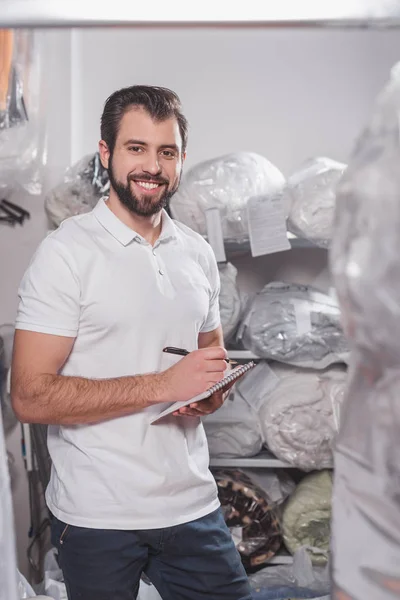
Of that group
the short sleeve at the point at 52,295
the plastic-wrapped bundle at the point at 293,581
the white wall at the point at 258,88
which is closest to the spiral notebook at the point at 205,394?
the short sleeve at the point at 52,295

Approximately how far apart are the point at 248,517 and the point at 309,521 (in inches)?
7.0

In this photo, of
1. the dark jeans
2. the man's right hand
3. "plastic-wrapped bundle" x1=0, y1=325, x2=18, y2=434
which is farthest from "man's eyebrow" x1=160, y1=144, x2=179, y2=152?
"plastic-wrapped bundle" x1=0, y1=325, x2=18, y2=434

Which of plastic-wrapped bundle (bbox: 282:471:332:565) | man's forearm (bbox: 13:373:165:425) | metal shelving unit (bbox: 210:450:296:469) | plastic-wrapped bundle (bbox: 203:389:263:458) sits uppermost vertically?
man's forearm (bbox: 13:373:165:425)

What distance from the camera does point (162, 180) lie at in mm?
1477

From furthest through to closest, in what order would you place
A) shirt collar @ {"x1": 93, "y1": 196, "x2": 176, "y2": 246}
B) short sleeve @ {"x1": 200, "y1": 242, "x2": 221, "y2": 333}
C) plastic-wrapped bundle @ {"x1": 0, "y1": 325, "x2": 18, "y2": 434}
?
plastic-wrapped bundle @ {"x1": 0, "y1": 325, "x2": 18, "y2": 434} < short sleeve @ {"x1": 200, "y1": 242, "x2": 221, "y2": 333} < shirt collar @ {"x1": 93, "y1": 196, "x2": 176, "y2": 246}

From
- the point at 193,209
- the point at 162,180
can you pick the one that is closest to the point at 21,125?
the point at 193,209

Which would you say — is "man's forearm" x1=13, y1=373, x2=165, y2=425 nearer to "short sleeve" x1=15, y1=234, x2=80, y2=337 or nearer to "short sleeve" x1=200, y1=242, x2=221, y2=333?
"short sleeve" x1=15, y1=234, x2=80, y2=337

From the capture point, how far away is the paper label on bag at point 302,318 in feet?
7.22

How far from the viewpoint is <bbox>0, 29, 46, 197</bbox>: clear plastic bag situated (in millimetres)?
2105

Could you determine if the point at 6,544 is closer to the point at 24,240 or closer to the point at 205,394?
the point at 205,394

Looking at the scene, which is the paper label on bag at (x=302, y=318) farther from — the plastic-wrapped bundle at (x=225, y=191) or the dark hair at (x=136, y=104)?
the dark hair at (x=136, y=104)

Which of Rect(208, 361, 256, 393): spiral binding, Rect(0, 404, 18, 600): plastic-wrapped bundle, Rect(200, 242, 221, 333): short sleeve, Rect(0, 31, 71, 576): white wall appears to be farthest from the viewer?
Rect(0, 31, 71, 576): white wall

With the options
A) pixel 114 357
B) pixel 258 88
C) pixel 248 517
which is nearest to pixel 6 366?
pixel 248 517

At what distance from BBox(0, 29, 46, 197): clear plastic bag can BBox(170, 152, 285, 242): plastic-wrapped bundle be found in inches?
16.7
